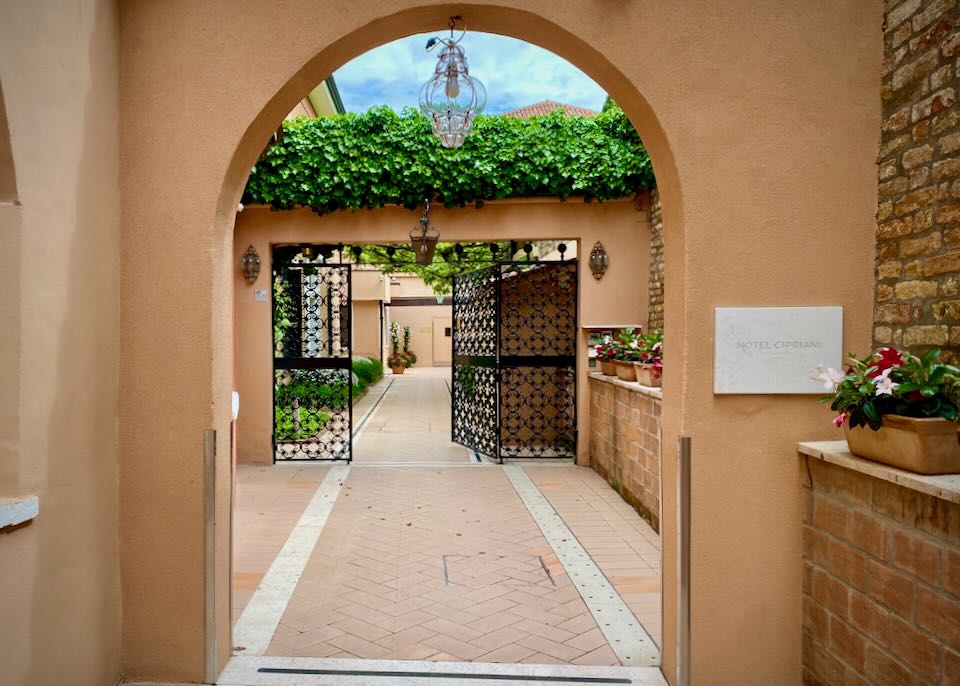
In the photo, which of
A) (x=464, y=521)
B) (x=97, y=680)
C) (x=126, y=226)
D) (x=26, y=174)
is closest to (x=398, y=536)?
(x=464, y=521)

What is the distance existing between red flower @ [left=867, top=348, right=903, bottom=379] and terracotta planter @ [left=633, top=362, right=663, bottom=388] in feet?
10.3

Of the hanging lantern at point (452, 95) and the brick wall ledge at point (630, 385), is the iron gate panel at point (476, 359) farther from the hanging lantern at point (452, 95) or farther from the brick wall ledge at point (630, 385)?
the hanging lantern at point (452, 95)

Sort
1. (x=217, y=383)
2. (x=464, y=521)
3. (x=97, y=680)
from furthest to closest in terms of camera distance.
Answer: (x=464, y=521)
(x=217, y=383)
(x=97, y=680)

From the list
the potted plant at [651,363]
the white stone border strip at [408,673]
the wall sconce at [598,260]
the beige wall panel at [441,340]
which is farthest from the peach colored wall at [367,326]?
the white stone border strip at [408,673]

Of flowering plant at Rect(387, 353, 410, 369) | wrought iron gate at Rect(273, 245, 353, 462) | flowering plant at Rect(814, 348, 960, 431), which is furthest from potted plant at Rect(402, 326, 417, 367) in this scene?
flowering plant at Rect(814, 348, 960, 431)

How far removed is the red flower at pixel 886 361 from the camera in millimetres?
2350

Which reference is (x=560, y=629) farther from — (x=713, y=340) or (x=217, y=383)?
(x=217, y=383)

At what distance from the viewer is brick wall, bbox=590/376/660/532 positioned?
5422 mm

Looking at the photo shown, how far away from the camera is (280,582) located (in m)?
4.22

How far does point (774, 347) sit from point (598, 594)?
202 centimetres

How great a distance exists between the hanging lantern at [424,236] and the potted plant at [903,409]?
5549 mm

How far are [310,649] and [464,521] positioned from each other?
242 cm

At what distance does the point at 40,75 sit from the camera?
2.35 metres

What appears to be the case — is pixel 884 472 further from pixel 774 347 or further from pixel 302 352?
pixel 302 352
